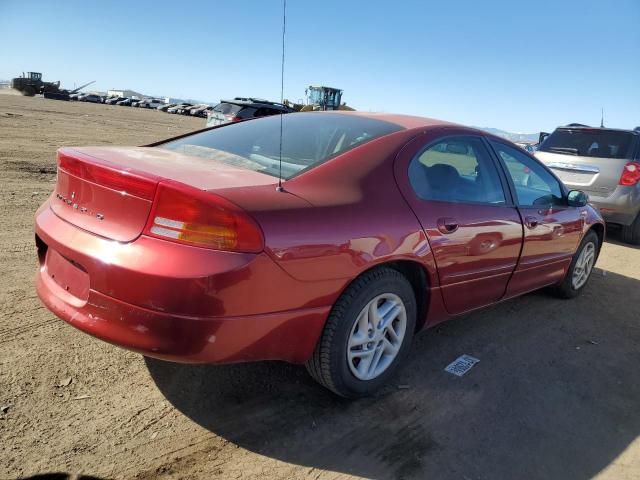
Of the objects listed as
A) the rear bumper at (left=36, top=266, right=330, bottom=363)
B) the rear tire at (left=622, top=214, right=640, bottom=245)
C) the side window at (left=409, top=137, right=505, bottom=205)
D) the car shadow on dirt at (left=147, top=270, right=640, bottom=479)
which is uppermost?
the side window at (left=409, top=137, right=505, bottom=205)

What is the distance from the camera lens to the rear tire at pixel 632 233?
748 cm

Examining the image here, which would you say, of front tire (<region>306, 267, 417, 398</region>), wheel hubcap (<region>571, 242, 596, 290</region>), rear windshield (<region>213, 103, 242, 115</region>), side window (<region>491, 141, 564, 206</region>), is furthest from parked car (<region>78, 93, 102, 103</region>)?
front tire (<region>306, 267, 417, 398</region>)

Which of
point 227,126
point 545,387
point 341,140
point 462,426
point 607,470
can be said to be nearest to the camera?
point 607,470

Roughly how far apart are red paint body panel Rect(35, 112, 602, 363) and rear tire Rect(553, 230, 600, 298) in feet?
7.16

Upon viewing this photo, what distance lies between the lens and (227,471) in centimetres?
207

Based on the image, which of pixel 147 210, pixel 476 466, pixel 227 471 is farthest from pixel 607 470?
pixel 147 210

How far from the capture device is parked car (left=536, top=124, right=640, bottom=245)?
7.24 meters

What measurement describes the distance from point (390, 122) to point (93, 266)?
1876mm

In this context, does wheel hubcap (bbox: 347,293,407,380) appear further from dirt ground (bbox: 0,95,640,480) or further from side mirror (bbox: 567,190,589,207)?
side mirror (bbox: 567,190,589,207)

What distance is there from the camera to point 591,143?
7.61 m

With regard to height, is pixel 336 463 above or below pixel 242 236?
below

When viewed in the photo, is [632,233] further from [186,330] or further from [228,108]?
[228,108]

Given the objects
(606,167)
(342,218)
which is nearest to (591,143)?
(606,167)

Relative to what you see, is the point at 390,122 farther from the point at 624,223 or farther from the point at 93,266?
the point at 624,223
